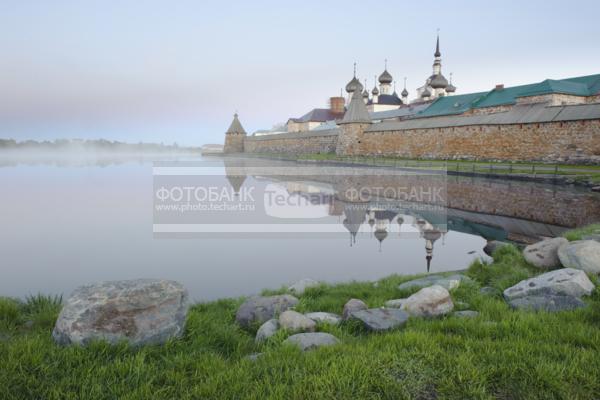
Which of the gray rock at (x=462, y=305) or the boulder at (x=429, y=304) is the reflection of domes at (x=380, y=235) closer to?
the gray rock at (x=462, y=305)

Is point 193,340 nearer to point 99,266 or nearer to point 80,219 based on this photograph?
point 99,266

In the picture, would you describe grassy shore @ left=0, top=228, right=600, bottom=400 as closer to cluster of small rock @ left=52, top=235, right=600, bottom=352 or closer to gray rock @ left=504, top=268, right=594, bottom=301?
cluster of small rock @ left=52, top=235, right=600, bottom=352

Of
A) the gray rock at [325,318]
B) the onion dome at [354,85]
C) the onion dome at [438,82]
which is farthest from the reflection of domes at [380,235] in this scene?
the onion dome at [438,82]

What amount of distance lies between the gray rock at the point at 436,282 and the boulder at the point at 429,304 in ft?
2.53

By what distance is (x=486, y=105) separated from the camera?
1257 inches

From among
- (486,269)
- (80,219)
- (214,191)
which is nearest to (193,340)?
(486,269)

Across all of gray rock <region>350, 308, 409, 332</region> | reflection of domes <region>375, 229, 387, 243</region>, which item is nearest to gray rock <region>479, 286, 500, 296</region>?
gray rock <region>350, 308, 409, 332</region>

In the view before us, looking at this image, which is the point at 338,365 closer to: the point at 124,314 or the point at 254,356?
the point at 254,356

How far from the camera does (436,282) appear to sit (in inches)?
174

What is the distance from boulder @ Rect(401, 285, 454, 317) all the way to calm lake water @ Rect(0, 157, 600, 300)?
6.43ft

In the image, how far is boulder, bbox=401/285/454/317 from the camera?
3.39 meters

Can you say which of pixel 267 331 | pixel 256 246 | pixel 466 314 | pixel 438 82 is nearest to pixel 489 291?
pixel 466 314

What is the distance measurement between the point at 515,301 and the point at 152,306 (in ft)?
9.99

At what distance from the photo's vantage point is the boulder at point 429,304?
3.39m
